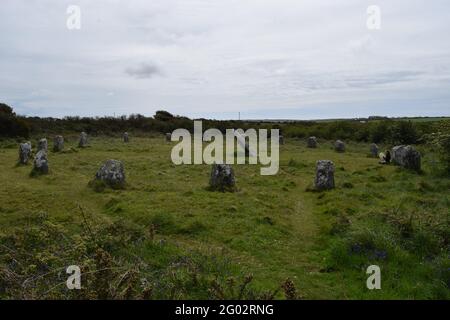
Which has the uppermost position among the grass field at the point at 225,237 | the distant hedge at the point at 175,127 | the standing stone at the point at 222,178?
the distant hedge at the point at 175,127

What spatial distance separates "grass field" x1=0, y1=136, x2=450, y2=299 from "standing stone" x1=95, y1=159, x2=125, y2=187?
460 millimetres

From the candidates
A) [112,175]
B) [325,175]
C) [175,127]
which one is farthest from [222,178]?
[175,127]

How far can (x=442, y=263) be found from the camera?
8703 mm

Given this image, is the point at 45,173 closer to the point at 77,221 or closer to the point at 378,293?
the point at 77,221

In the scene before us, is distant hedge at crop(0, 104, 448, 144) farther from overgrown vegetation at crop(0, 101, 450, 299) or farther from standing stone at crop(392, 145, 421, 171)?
overgrown vegetation at crop(0, 101, 450, 299)

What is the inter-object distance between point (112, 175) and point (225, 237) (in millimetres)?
7145

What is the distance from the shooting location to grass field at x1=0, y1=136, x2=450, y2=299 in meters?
7.42

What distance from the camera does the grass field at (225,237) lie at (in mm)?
7421

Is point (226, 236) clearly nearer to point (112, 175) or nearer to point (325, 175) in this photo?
point (325, 175)

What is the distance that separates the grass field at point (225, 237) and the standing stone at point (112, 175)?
1.51 feet

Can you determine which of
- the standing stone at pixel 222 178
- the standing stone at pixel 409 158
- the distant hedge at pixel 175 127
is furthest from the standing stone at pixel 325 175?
the distant hedge at pixel 175 127

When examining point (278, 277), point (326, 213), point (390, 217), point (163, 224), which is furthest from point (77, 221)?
point (390, 217)

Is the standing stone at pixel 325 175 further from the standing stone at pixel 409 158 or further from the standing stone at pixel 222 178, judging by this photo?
the standing stone at pixel 409 158

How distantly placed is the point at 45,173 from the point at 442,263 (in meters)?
15.6
